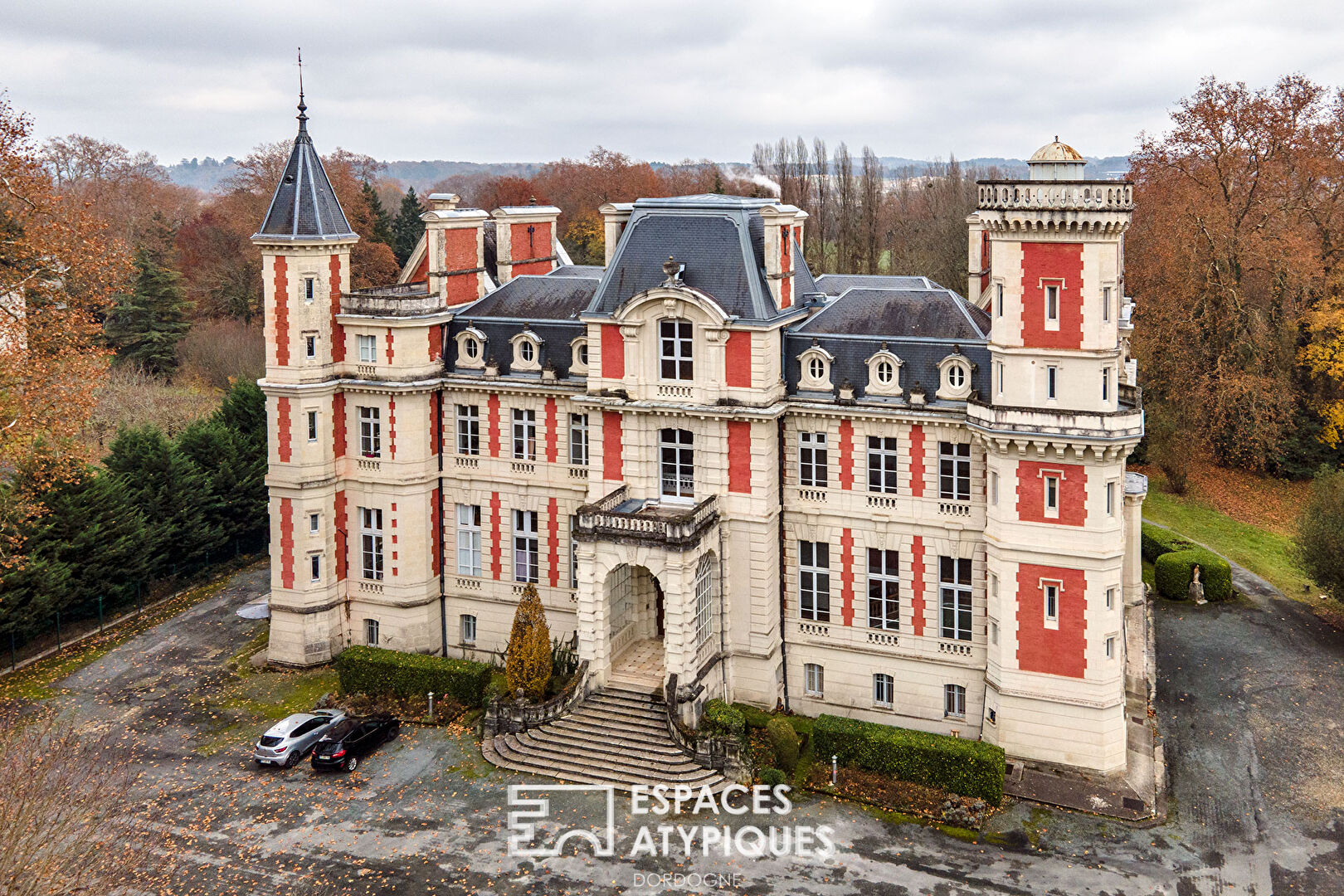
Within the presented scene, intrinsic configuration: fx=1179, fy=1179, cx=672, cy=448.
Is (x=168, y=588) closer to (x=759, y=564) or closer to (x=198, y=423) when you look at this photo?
(x=198, y=423)

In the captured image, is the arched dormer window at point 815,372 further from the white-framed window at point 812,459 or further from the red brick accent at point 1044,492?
the red brick accent at point 1044,492

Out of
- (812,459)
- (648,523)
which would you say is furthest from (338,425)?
(812,459)

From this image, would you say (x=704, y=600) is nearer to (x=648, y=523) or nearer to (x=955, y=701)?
(x=648, y=523)

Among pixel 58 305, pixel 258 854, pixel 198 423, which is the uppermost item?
pixel 58 305

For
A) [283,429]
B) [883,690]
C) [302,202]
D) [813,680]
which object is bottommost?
[883,690]

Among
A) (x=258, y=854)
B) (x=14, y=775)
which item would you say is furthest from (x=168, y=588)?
(x=14, y=775)

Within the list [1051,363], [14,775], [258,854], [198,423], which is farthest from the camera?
[198,423]

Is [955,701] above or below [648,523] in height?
below
